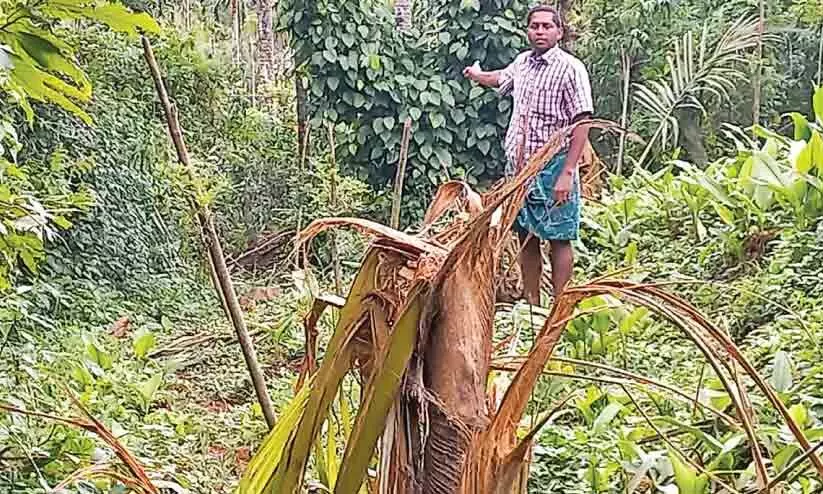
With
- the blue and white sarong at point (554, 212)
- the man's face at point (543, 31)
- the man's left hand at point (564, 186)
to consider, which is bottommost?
the blue and white sarong at point (554, 212)

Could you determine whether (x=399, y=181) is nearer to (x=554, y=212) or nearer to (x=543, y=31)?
(x=554, y=212)

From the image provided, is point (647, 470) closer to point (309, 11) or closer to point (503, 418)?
point (503, 418)

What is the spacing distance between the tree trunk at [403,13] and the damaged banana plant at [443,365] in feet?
20.3

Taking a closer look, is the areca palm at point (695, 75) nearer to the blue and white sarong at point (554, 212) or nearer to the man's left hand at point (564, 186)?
the blue and white sarong at point (554, 212)

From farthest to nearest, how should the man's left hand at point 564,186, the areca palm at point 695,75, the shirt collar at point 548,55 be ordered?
the areca palm at point 695,75
the shirt collar at point 548,55
the man's left hand at point 564,186

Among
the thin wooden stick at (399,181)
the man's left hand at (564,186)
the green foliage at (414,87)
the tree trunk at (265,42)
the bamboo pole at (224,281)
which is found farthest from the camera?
the tree trunk at (265,42)

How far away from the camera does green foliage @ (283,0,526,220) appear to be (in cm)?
605

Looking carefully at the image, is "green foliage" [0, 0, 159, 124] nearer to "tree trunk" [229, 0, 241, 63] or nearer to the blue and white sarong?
the blue and white sarong

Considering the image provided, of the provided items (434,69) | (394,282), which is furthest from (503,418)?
(434,69)

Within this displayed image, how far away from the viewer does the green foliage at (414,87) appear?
6.05 metres

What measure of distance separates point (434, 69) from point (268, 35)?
3395mm

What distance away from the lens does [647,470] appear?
1.64 metres

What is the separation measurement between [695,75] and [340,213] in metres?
2.28

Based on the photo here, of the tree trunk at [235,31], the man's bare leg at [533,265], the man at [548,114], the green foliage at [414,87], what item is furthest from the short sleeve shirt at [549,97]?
the tree trunk at [235,31]
